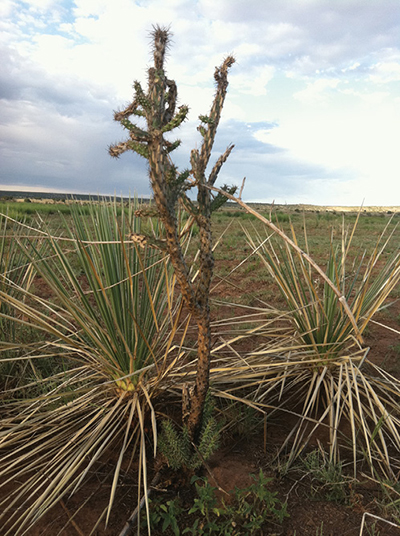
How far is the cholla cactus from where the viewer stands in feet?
3.82

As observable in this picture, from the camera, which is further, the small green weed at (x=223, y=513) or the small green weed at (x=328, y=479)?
the small green weed at (x=328, y=479)

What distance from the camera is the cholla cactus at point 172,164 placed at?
3.82 ft

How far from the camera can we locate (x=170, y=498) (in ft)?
5.04

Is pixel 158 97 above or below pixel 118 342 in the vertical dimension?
above

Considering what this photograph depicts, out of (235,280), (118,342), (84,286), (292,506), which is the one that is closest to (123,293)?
(118,342)

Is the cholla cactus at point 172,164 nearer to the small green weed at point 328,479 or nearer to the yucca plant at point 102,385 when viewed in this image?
the yucca plant at point 102,385

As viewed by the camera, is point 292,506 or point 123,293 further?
point 123,293

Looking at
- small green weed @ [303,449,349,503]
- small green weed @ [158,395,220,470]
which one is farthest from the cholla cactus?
small green weed @ [303,449,349,503]

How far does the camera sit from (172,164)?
1.24 m

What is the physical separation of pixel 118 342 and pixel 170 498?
0.66m

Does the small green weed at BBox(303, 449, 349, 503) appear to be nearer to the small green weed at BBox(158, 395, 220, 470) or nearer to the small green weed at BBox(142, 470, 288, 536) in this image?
the small green weed at BBox(142, 470, 288, 536)

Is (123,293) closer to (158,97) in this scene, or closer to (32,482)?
(32,482)

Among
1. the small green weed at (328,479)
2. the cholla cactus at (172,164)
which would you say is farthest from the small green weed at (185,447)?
Result: the small green weed at (328,479)

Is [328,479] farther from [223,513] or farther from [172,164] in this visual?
[172,164]
